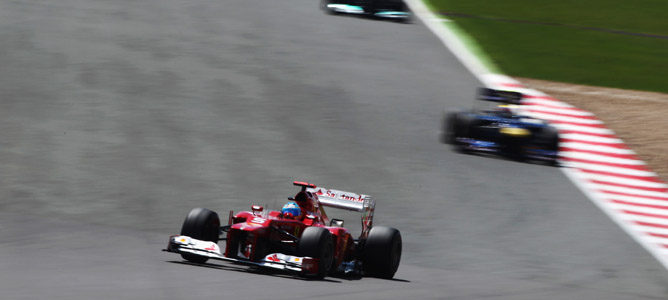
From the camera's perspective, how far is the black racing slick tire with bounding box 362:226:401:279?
390 inches

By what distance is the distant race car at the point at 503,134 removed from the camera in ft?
51.9

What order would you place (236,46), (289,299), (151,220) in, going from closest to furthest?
(289,299), (151,220), (236,46)

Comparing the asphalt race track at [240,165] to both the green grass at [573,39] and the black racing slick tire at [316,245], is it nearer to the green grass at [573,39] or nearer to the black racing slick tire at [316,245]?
the black racing slick tire at [316,245]

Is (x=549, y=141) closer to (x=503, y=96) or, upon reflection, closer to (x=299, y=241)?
(x=503, y=96)

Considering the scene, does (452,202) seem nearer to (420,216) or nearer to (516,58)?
(420,216)

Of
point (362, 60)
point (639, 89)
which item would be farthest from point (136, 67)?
point (639, 89)

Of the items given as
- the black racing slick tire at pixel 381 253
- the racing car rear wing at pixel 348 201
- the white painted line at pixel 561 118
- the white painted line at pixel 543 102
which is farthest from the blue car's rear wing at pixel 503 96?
the black racing slick tire at pixel 381 253

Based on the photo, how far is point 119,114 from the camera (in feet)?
49.0

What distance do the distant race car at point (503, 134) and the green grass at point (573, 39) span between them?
5.59 m

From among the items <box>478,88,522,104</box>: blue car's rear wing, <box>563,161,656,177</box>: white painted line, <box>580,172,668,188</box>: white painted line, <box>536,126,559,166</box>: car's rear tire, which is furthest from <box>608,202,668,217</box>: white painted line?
<box>478,88,522,104</box>: blue car's rear wing

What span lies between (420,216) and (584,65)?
13.0 metres

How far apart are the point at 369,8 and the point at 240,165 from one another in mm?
12355

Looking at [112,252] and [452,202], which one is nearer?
[112,252]

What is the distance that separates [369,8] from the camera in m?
25.0
